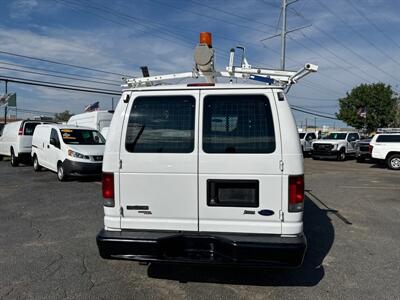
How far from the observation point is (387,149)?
18391 millimetres

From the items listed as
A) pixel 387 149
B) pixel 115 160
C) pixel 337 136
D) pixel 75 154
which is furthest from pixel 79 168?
pixel 337 136

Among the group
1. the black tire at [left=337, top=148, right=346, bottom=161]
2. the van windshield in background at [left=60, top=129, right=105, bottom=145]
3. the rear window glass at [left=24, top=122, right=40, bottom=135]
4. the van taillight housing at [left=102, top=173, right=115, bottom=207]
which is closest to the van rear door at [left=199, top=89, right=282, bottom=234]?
the van taillight housing at [left=102, top=173, right=115, bottom=207]

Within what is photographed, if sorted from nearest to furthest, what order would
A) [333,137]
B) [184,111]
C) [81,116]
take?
[184,111] < [81,116] < [333,137]

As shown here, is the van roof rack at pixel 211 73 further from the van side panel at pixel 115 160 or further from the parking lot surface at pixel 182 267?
the parking lot surface at pixel 182 267

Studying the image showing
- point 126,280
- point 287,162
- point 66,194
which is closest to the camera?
point 287,162

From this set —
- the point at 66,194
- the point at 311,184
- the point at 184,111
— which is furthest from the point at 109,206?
the point at 311,184

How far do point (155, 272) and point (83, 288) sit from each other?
0.84 meters

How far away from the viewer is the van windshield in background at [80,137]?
1273 cm

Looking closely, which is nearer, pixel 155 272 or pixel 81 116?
pixel 155 272

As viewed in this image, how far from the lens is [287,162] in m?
3.66

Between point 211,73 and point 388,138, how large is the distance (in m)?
16.5

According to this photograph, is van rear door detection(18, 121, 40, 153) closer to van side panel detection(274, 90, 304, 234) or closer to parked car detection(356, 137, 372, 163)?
van side panel detection(274, 90, 304, 234)

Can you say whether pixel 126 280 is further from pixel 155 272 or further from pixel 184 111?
pixel 184 111

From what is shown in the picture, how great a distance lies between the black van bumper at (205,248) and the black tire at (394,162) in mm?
16831
